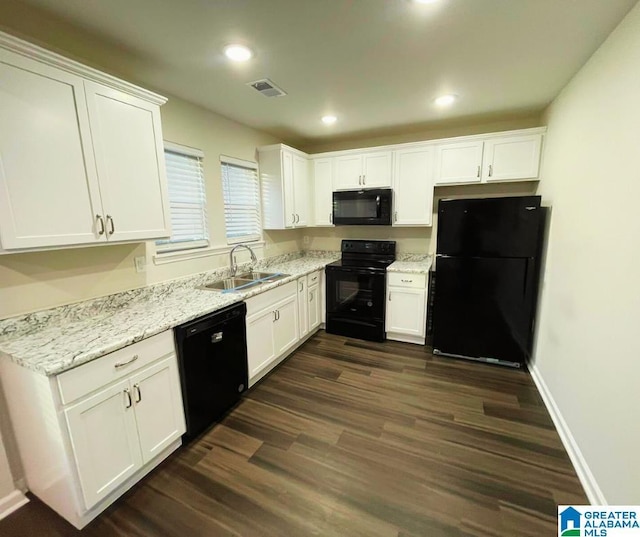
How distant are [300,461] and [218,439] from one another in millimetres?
617

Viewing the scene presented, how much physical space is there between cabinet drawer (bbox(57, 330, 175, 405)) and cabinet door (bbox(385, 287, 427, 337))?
7.82 ft

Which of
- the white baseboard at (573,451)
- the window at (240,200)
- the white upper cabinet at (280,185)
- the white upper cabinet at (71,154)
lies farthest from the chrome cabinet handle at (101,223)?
the white baseboard at (573,451)

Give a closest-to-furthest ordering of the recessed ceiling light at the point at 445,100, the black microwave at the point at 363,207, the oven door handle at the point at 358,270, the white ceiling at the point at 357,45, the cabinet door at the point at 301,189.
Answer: the white ceiling at the point at 357,45
the recessed ceiling light at the point at 445,100
the oven door handle at the point at 358,270
the black microwave at the point at 363,207
the cabinet door at the point at 301,189

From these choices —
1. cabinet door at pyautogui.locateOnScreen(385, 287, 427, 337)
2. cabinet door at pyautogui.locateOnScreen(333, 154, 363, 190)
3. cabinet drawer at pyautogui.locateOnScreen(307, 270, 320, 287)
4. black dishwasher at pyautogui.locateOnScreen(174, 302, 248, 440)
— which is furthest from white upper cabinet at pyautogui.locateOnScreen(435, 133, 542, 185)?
black dishwasher at pyautogui.locateOnScreen(174, 302, 248, 440)

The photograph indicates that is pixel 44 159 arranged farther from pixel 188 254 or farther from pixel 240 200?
pixel 240 200

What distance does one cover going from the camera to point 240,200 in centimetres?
325

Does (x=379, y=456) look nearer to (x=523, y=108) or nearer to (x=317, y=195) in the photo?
(x=317, y=195)

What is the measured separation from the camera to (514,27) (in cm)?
161

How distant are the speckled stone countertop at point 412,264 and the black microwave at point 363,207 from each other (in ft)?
1.76

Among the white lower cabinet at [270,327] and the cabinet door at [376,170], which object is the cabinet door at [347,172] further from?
the white lower cabinet at [270,327]

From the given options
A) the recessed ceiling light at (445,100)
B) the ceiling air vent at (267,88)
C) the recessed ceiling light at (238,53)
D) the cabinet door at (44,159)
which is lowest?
the cabinet door at (44,159)

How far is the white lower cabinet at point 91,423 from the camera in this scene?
134 cm

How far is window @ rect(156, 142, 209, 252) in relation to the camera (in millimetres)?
2461

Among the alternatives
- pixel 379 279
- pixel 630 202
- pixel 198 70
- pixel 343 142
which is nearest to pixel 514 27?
pixel 630 202
